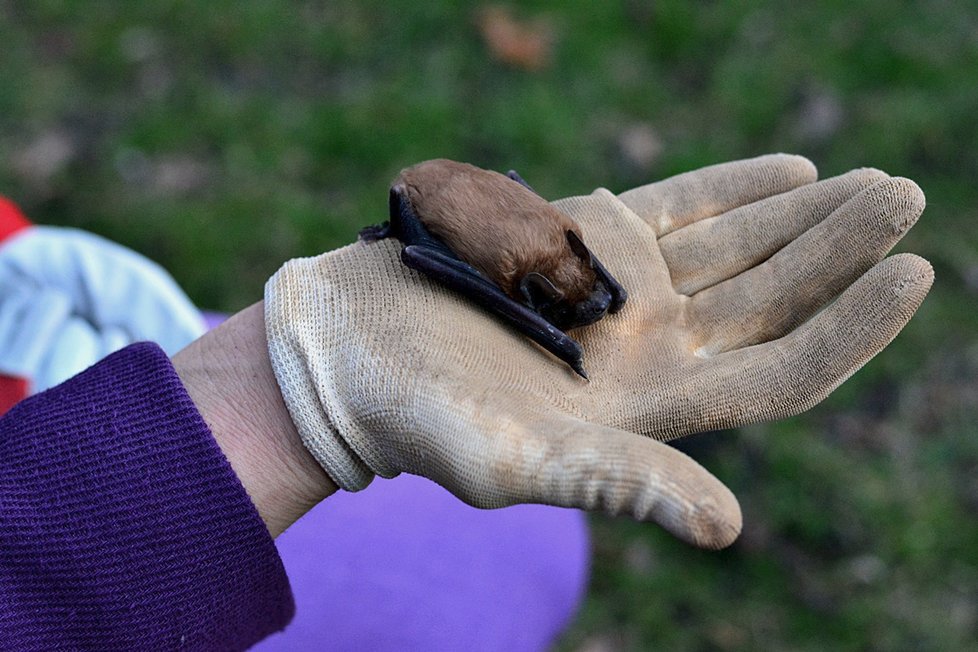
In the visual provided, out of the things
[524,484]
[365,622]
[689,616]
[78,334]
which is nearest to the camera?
[524,484]

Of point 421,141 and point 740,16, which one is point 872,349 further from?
point 740,16

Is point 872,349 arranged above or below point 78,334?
above

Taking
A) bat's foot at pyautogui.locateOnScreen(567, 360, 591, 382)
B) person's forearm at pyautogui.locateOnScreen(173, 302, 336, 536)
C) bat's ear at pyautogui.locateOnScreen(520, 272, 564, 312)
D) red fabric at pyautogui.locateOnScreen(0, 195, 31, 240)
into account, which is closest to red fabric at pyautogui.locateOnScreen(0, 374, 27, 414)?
red fabric at pyautogui.locateOnScreen(0, 195, 31, 240)

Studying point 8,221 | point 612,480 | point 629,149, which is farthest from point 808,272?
point 629,149

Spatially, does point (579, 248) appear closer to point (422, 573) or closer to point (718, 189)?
point (718, 189)

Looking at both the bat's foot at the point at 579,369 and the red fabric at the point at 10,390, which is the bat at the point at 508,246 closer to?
the bat's foot at the point at 579,369

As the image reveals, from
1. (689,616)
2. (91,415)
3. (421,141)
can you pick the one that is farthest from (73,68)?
(689,616)

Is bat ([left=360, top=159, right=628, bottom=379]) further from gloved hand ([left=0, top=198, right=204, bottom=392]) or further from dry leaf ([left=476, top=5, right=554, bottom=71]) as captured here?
dry leaf ([left=476, top=5, right=554, bottom=71])
